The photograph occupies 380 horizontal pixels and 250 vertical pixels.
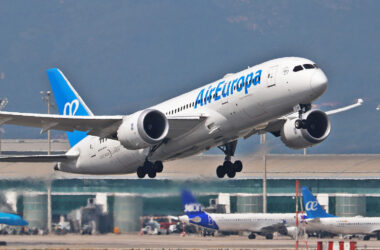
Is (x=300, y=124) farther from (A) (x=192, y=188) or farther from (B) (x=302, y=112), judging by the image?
(A) (x=192, y=188)

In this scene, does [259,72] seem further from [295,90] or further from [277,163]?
[277,163]

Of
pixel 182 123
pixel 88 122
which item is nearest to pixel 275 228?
pixel 182 123

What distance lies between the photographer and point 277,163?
11975 cm

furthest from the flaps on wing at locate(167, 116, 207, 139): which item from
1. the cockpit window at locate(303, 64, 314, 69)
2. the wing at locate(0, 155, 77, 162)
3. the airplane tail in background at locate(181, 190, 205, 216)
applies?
the airplane tail in background at locate(181, 190, 205, 216)

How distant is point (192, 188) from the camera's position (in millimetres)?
66312

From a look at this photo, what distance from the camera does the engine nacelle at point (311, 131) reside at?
55438 millimetres

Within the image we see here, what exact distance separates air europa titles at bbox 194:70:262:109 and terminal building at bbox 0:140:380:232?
28.0 ft

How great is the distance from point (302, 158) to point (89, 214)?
49.2 metres

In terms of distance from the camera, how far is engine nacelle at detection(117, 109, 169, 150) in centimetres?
5291

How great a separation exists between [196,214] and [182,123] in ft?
109

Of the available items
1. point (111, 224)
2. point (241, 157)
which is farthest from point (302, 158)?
point (241, 157)

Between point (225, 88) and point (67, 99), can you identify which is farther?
point (67, 99)

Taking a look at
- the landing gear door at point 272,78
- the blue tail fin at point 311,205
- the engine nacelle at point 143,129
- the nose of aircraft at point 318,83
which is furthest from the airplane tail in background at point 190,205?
the nose of aircraft at point 318,83

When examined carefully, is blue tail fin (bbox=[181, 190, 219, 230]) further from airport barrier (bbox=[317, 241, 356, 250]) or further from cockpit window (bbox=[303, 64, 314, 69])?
cockpit window (bbox=[303, 64, 314, 69])
